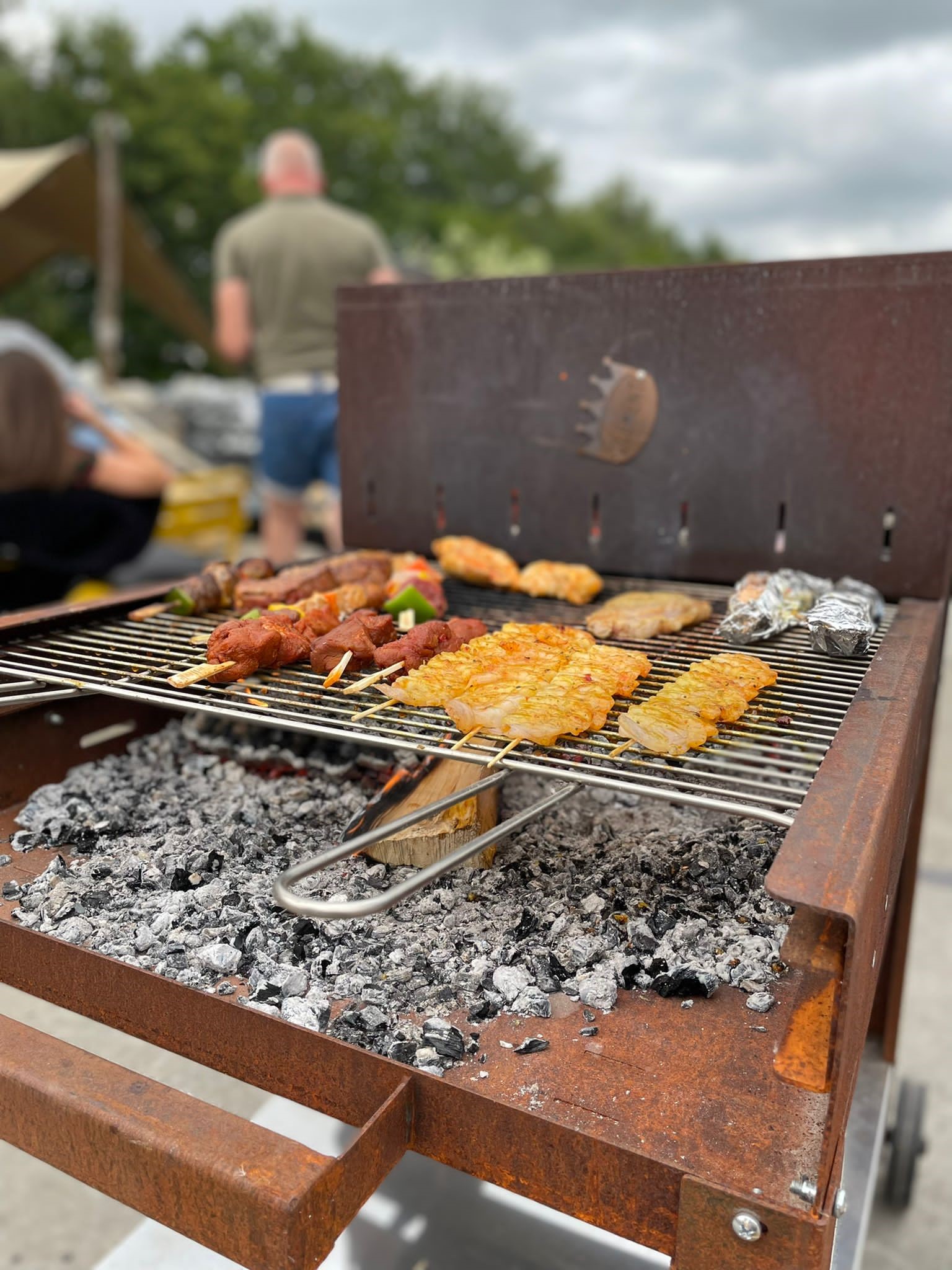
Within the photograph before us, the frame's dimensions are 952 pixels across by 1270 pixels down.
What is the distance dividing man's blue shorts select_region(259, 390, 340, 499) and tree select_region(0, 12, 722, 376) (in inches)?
814

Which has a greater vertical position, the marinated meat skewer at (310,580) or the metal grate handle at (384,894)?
the marinated meat skewer at (310,580)

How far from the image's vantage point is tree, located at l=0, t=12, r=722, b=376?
25578mm

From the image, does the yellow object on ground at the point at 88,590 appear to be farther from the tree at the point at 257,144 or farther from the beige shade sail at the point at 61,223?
the tree at the point at 257,144

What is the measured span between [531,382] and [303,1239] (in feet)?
7.83

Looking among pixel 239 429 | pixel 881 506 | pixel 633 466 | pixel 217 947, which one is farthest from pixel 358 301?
pixel 239 429

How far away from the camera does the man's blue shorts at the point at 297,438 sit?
5699mm

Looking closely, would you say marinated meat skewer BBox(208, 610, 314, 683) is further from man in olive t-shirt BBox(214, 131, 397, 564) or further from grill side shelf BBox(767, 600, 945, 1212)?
man in olive t-shirt BBox(214, 131, 397, 564)

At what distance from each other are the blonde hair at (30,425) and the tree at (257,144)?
2071 cm

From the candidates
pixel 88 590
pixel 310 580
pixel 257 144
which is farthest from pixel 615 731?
pixel 257 144

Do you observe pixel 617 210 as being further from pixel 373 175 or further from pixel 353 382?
pixel 353 382

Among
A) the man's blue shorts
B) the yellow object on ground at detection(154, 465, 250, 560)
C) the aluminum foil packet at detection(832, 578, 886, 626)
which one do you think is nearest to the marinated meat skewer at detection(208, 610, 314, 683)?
the aluminum foil packet at detection(832, 578, 886, 626)

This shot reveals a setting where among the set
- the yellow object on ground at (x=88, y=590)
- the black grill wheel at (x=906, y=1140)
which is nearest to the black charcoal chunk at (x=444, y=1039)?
the black grill wheel at (x=906, y=1140)

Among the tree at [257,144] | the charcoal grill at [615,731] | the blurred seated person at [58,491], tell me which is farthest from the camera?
the tree at [257,144]

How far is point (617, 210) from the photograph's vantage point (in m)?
62.2
